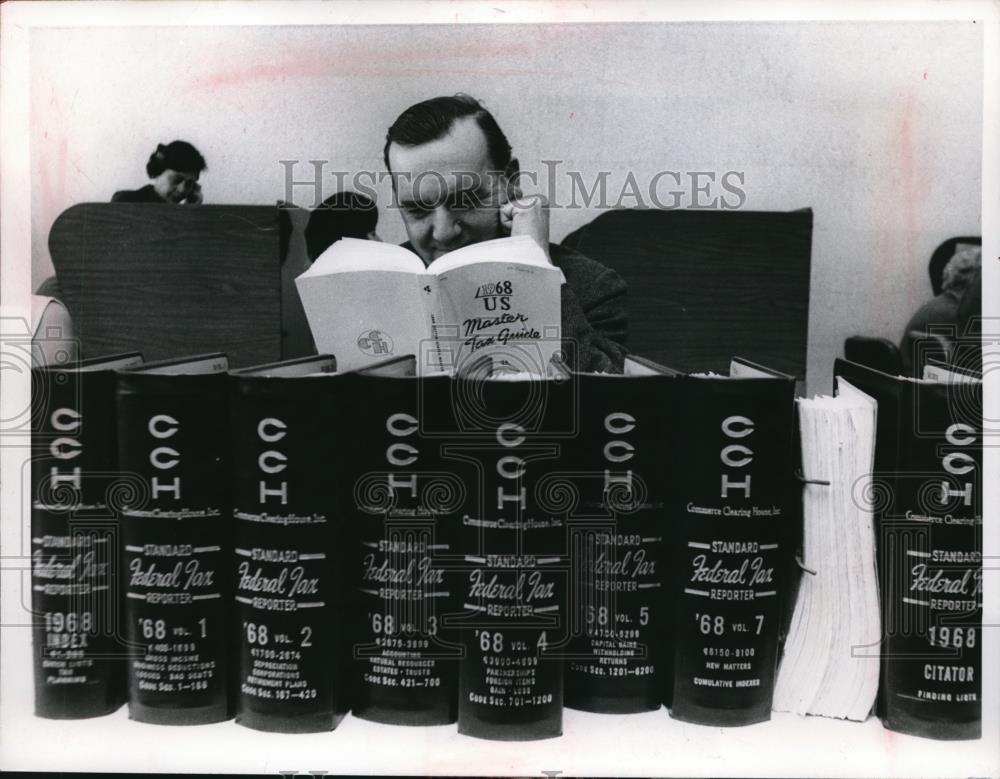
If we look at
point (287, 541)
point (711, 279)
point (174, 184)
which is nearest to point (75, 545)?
point (287, 541)

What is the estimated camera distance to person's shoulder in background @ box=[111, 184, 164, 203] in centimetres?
105

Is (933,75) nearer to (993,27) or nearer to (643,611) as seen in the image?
(993,27)

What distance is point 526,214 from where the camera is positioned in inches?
40.4

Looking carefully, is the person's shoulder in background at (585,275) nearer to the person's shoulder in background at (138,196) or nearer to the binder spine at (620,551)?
the binder spine at (620,551)

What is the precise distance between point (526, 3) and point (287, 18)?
276 millimetres

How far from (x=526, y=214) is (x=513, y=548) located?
1.36 ft

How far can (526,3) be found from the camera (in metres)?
0.99

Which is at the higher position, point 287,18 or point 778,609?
point 287,18

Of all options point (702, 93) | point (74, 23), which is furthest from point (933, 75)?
point (74, 23)

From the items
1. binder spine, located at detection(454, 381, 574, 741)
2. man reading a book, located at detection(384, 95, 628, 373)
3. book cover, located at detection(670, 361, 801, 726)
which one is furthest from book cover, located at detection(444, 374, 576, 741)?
man reading a book, located at detection(384, 95, 628, 373)

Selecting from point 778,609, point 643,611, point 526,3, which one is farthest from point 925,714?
point 526,3

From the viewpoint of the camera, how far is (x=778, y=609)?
84 cm

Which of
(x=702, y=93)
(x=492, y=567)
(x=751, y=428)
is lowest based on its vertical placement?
(x=492, y=567)

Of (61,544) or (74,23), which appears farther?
(74,23)
